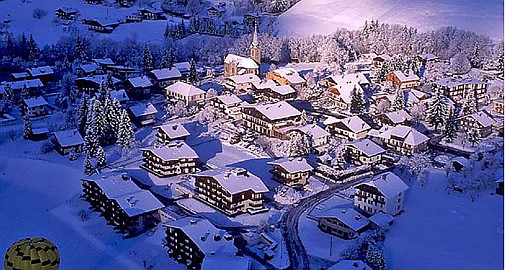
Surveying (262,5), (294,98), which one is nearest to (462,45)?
(294,98)

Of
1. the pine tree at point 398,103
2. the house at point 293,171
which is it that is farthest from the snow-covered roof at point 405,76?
the house at point 293,171

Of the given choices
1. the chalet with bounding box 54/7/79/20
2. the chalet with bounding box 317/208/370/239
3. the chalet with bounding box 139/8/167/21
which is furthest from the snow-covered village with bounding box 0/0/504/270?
the chalet with bounding box 139/8/167/21

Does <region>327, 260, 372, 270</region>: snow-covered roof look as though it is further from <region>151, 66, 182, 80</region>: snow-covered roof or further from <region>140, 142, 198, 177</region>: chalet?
<region>151, 66, 182, 80</region>: snow-covered roof

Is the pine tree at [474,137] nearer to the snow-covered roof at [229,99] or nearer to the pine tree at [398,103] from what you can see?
the pine tree at [398,103]

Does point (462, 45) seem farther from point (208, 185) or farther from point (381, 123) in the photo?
point (208, 185)

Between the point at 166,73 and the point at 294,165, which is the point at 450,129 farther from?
the point at 166,73

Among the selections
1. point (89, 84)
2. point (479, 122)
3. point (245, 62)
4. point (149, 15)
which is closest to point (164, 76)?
point (89, 84)
